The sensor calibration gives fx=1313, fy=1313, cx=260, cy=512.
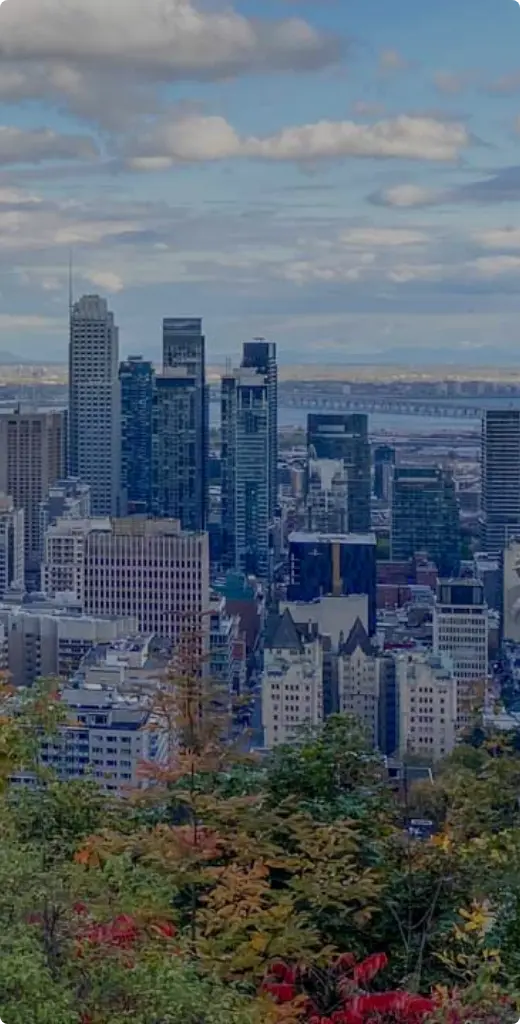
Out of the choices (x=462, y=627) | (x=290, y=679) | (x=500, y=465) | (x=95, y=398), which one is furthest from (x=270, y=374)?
(x=290, y=679)

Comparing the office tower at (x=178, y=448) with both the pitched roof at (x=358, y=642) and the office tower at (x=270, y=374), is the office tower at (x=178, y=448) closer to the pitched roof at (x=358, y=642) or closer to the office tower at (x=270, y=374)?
the office tower at (x=270, y=374)

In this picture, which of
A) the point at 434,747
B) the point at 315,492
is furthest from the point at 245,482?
the point at 434,747

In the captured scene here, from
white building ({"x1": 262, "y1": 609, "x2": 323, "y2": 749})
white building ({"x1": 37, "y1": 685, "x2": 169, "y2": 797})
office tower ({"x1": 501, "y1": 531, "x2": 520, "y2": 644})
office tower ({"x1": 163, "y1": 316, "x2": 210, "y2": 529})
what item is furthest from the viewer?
office tower ({"x1": 163, "y1": 316, "x2": 210, "y2": 529})

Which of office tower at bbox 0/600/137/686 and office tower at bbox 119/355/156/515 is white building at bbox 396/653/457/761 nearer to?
office tower at bbox 0/600/137/686

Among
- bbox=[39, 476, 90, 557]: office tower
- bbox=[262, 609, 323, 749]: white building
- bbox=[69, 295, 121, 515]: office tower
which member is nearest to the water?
bbox=[69, 295, 121, 515]: office tower

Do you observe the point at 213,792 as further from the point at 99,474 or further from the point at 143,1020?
the point at 99,474

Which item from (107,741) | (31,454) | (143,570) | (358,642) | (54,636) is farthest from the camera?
(31,454)

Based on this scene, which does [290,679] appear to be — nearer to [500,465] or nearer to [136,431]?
[500,465]
